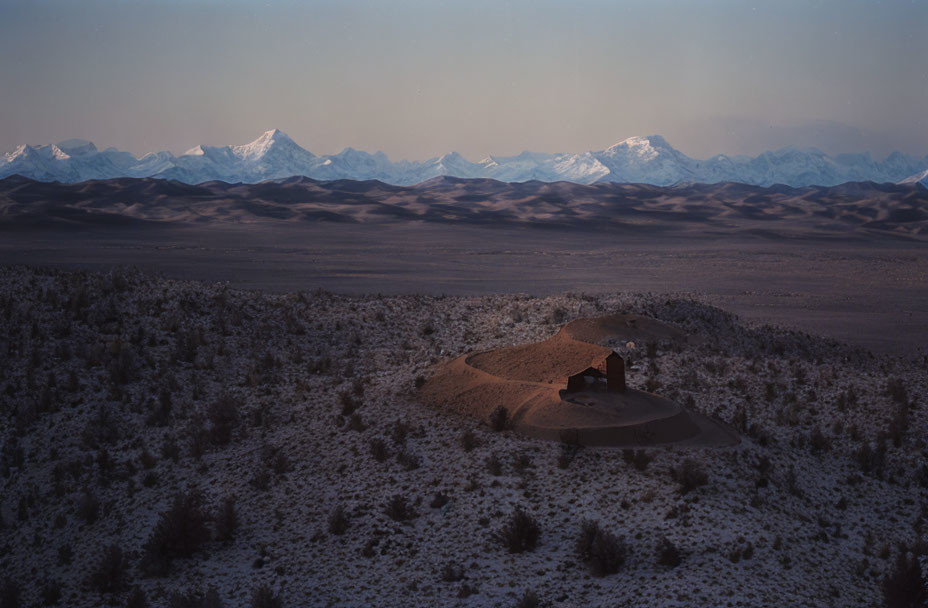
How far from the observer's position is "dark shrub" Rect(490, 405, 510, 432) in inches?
367

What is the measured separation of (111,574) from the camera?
694 cm

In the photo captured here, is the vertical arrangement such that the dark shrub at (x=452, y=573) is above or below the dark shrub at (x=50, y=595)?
above

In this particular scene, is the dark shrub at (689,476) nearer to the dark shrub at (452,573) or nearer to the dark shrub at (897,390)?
the dark shrub at (452,573)

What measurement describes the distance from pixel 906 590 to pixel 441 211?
78.7 m

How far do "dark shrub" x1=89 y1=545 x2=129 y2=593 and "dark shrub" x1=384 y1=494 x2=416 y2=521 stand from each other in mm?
2697

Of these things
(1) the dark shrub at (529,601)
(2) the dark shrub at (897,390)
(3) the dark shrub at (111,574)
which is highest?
(2) the dark shrub at (897,390)

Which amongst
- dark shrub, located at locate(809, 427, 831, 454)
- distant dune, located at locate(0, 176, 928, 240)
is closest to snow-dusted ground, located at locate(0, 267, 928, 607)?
dark shrub, located at locate(809, 427, 831, 454)

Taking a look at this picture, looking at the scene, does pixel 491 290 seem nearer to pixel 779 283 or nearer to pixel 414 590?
pixel 779 283

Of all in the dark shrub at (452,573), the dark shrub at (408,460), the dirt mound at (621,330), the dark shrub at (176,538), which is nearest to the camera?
the dark shrub at (452,573)

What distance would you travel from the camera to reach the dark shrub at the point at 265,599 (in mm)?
6223

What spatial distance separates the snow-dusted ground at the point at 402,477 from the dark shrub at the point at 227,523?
0.32 feet

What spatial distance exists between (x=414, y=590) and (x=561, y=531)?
5.41 ft

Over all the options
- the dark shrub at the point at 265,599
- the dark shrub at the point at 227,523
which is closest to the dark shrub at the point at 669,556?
the dark shrub at the point at 265,599

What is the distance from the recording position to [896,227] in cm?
7550
